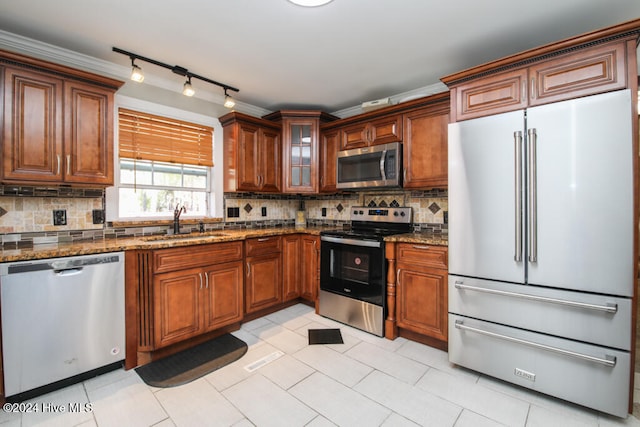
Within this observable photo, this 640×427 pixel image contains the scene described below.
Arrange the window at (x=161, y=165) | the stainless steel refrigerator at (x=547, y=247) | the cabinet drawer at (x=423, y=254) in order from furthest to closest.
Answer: the window at (x=161, y=165) → the cabinet drawer at (x=423, y=254) → the stainless steel refrigerator at (x=547, y=247)

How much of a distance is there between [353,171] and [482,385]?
7.30ft

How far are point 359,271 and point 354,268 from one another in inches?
2.5

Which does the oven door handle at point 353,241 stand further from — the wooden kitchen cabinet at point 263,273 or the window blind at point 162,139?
the window blind at point 162,139

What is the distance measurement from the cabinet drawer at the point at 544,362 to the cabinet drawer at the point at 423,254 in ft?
1.44

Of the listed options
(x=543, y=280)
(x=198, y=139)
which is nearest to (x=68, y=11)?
(x=198, y=139)

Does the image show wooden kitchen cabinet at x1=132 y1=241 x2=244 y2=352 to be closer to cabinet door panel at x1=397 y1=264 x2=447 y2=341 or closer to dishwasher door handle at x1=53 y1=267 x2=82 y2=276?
dishwasher door handle at x1=53 y1=267 x2=82 y2=276

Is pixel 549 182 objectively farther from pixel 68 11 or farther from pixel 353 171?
pixel 68 11

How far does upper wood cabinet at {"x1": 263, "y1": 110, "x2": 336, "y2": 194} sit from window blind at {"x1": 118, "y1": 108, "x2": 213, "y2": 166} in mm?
890

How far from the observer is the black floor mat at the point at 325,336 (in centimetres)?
262

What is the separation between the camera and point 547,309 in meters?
1.81

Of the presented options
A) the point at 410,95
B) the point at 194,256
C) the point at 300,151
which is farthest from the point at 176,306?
the point at 410,95

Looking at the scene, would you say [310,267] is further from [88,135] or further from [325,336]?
[88,135]

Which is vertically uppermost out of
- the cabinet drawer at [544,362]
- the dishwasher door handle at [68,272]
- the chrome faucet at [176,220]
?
the chrome faucet at [176,220]

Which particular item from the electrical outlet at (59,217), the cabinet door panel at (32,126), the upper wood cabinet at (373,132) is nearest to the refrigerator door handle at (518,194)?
the upper wood cabinet at (373,132)
